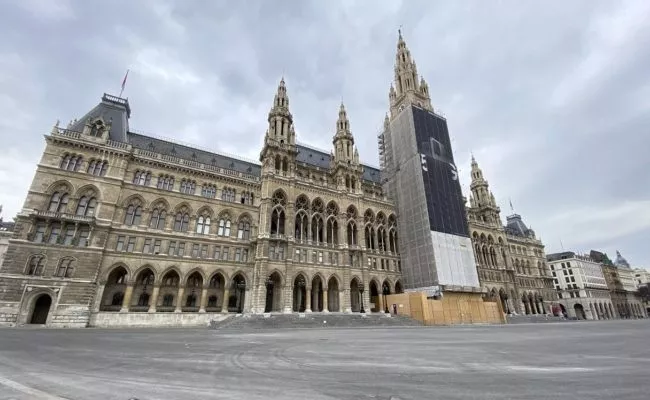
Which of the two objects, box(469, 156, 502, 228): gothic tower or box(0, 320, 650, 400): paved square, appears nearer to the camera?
box(0, 320, 650, 400): paved square

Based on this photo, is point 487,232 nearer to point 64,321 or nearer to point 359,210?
point 359,210

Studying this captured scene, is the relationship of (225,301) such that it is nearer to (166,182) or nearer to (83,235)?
(83,235)

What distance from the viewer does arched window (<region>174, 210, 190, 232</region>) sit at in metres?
36.5

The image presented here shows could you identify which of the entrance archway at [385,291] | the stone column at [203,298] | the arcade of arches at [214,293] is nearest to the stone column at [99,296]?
the arcade of arches at [214,293]

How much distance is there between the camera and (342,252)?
4253cm

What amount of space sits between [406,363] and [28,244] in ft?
122

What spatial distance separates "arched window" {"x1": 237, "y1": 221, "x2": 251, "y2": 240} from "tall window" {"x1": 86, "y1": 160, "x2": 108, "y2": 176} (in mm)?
16679

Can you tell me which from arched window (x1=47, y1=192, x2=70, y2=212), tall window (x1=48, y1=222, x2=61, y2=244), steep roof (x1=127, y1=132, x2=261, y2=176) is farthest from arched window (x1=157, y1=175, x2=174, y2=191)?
tall window (x1=48, y1=222, x2=61, y2=244)

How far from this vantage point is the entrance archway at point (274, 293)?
36906 mm

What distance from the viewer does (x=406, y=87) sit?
60750 mm

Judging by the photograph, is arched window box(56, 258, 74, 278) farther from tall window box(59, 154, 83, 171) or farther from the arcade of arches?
tall window box(59, 154, 83, 171)

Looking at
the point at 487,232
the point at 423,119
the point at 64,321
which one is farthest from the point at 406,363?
the point at 487,232

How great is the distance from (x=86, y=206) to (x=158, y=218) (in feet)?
23.3

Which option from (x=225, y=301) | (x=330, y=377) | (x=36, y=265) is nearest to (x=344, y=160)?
(x=225, y=301)
